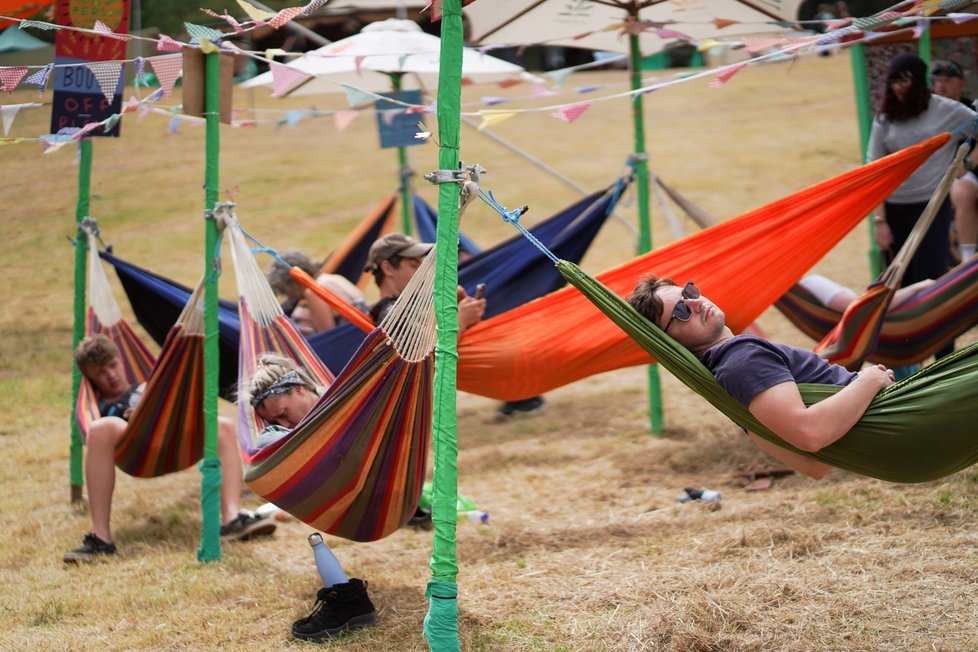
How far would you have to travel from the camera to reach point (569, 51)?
16.1 metres

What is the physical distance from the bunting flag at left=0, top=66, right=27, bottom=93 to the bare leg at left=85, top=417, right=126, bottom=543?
1086 mm

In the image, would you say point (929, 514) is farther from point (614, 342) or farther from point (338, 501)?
point (338, 501)

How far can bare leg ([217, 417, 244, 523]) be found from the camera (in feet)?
10.8

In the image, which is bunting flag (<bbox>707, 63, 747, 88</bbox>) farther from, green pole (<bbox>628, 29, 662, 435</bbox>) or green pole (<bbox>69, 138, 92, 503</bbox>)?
green pole (<bbox>69, 138, 92, 503</bbox>)

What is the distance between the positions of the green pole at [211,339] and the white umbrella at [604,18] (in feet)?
5.95

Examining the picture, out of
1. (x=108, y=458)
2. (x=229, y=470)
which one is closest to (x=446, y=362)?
(x=229, y=470)

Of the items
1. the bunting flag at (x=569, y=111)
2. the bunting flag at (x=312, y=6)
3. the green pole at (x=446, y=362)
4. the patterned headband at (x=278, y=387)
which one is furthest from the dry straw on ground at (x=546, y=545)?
the bunting flag at (x=312, y=6)

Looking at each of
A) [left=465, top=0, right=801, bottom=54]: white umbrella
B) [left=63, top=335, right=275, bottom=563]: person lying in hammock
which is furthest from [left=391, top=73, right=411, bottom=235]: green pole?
[left=63, top=335, right=275, bottom=563]: person lying in hammock

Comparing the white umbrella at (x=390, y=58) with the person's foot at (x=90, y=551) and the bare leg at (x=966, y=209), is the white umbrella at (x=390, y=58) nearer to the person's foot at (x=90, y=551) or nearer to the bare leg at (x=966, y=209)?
the bare leg at (x=966, y=209)

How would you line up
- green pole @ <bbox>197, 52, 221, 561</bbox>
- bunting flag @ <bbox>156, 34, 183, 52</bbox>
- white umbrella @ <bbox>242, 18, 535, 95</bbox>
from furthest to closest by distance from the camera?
white umbrella @ <bbox>242, 18, 535, 95</bbox> < green pole @ <bbox>197, 52, 221, 561</bbox> < bunting flag @ <bbox>156, 34, 183, 52</bbox>

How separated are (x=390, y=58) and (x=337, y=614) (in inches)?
121

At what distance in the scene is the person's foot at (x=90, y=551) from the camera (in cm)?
311

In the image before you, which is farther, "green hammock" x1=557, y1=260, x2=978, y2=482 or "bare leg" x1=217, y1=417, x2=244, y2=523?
"bare leg" x1=217, y1=417, x2=244, y2=523

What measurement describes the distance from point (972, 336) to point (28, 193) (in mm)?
5235
